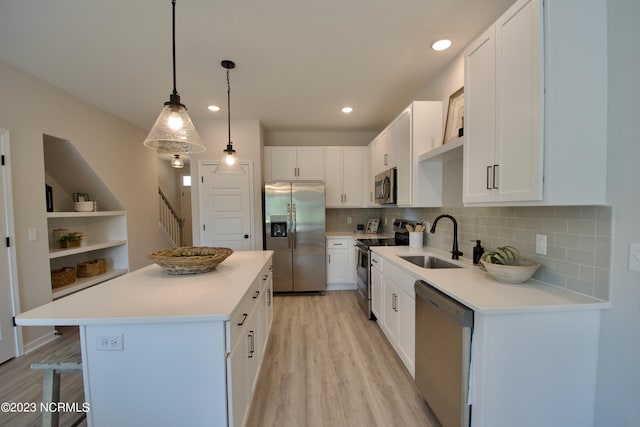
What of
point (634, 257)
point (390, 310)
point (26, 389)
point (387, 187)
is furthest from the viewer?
point (387, 187)

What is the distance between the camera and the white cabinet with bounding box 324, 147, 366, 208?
13.8 ft

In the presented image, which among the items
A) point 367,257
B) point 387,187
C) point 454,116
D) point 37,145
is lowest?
point 367,257

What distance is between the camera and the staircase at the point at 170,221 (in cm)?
550

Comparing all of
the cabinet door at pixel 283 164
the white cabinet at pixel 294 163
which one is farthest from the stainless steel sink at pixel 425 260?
the cabinet door at pixel 283 164

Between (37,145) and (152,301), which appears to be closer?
(152,301)

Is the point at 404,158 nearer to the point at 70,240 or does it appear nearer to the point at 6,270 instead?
the point at 6,270

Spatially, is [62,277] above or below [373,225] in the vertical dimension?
below

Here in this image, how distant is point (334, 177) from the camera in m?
4.21

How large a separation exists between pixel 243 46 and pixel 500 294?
2.53 m

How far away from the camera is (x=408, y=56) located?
221cm

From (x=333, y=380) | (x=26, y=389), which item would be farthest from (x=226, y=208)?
(x=333, y=380)

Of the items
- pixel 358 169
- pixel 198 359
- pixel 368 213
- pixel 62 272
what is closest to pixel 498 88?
pixel 198 359

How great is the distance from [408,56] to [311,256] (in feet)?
9.18

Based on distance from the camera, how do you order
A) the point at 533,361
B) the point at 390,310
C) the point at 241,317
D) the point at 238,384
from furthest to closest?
the point at 390,310 → the point at 241,317 → the point at 238,384 → the point at 533,361
